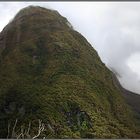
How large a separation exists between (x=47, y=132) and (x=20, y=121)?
15637mm

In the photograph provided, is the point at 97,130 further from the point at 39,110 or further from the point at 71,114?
the point at 39,110

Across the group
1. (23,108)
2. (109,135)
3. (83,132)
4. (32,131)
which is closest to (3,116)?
(23,108)

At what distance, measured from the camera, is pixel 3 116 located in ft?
631

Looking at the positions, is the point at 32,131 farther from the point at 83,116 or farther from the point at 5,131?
the point at 83,116

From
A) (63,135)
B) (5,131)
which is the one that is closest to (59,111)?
(63,135)

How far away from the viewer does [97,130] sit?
195250 mm

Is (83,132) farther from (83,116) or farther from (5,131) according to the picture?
(5,131)

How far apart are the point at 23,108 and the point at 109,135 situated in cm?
4370

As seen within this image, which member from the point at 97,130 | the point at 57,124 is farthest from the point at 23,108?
Result: the point at 97,130

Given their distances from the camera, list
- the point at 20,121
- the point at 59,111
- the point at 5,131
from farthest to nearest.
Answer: the point at 59,111 → the point at 20,121 → the point at 5,131

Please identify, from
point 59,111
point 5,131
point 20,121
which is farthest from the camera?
Result: point 59,111

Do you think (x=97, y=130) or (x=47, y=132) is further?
(x=97, y=130)

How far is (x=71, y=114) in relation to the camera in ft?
640

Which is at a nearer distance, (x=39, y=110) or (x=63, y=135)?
(x=63, y=135)
